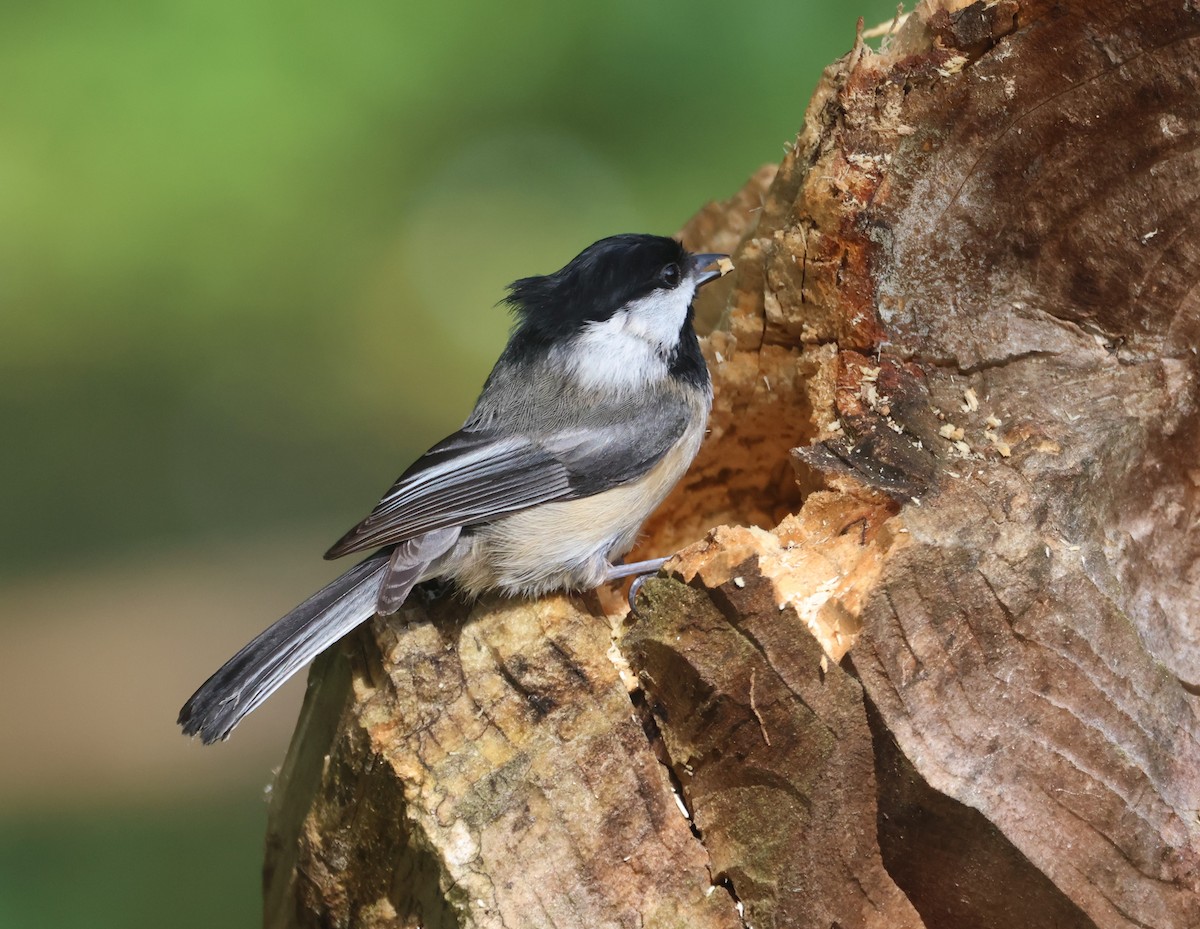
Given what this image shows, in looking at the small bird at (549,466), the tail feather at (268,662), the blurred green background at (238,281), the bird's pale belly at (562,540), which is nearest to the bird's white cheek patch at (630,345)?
the small bird at (549,466)

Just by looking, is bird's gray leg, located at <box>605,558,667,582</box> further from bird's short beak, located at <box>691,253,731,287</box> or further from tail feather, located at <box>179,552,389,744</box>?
bird's short beak, located at <box>691,253,731,287</box>

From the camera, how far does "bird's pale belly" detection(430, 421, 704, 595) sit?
1.77 meters

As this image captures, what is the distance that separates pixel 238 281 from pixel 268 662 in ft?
8.34

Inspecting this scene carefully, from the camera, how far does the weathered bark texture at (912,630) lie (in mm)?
1272

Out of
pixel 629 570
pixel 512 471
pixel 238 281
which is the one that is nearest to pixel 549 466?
pixel 512 471

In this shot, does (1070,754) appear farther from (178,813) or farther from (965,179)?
(178,813)

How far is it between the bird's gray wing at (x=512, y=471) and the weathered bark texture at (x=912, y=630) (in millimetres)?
244

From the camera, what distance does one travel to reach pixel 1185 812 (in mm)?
1317

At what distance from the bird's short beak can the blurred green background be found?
1.41 meters

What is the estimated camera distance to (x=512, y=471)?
1908 millimetres

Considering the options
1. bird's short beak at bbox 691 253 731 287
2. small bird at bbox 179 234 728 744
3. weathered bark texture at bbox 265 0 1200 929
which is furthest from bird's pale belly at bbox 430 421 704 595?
bird's short beak at bbox 691 253 731 287

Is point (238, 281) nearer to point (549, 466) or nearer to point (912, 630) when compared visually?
point (549, 466)

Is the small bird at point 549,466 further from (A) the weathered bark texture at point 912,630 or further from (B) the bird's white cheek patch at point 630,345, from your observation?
(A) the weathered bark texture at point 912,630

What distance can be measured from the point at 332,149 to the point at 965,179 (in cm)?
270
